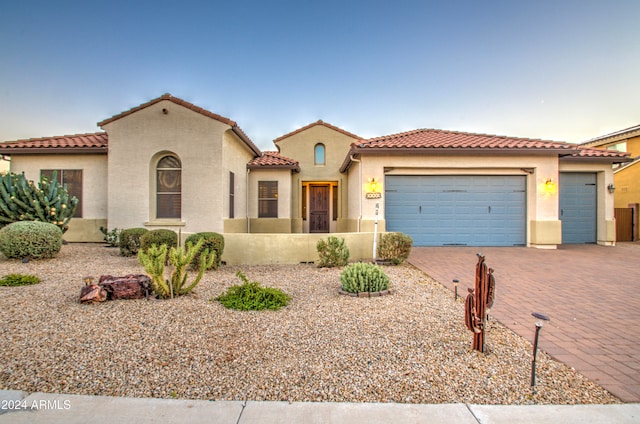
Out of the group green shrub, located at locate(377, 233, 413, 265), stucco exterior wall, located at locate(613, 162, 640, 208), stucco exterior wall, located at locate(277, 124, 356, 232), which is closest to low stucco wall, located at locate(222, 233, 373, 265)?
green shrub, located at locate(377, 233, 413, 265)

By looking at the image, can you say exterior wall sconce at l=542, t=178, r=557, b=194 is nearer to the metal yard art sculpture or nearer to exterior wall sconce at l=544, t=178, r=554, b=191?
exterior wall sconce at l=544, t=178, r=554, b=191

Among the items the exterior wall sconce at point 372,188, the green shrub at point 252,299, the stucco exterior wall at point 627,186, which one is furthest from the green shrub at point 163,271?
the stucco exterior wall at point 627,186

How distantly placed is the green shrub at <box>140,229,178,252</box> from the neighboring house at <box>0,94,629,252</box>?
206 centimetres

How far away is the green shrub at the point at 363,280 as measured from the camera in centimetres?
593

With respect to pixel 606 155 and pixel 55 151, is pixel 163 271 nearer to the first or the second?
pixel 55 151

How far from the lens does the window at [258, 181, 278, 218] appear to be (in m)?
15.2

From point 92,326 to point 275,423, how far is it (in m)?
3.16

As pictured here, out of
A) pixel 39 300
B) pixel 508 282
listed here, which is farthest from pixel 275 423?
pixel 508 282


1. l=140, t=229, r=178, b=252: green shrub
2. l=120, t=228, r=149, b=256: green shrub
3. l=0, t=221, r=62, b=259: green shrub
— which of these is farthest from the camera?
l=120, t=228, r=149, b=256: green shrub

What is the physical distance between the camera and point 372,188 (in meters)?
12.0

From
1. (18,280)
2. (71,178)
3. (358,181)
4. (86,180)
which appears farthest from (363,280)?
(71,178)

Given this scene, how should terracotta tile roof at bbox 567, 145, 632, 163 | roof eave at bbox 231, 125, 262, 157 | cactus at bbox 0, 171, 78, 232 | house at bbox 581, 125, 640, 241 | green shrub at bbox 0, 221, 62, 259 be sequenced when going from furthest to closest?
house at bbox 581, 125, 640, 241 < terracotta tile roof at bbox 567, 145, 632, 163 < roof eave at bbox 231, 125, 262, 157 < cactus at bbox 0, 171, 78, 232 < green shrub at bbox 0, 221, 62, 259

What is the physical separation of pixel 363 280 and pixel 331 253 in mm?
2450

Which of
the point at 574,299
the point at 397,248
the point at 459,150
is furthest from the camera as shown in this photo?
the point at 459,150
